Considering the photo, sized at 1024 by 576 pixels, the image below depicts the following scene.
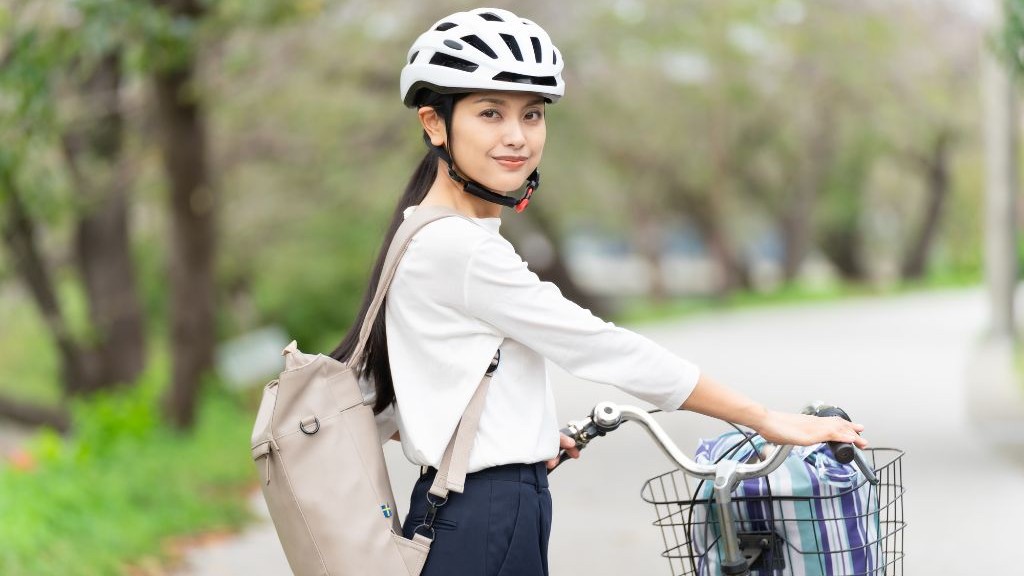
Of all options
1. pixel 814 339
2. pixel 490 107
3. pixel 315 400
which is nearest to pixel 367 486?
pixel 315 400

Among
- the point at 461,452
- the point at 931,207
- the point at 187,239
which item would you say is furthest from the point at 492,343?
the point at 931,207

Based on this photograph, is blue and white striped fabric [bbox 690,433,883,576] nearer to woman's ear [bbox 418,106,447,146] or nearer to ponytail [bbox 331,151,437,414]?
ponytail [bbox 331,151,437,414]

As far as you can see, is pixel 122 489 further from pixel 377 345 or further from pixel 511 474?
pixel 511 474

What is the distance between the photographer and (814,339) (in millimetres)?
19812

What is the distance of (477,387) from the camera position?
265 cm

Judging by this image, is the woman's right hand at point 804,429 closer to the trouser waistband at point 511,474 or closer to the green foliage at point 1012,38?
the trouser waistband at point 511,474

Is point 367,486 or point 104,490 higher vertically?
point 104,490

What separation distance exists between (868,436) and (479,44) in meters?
8.02

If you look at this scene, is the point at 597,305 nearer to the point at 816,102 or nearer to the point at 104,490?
the point at 816,102

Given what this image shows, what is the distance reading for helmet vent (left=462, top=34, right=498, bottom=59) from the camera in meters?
2.73

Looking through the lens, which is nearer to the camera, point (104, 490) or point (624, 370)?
point (624, 370)

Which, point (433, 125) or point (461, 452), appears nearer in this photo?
point (461, 452)

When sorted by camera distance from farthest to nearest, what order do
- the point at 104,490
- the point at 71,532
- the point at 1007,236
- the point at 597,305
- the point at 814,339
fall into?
1. the point at 597,305
2. the point at 814,339
3. the point at 1007,236
4. the point at 104,490
5. the point at 71,532

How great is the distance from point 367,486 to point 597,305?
977 inches
